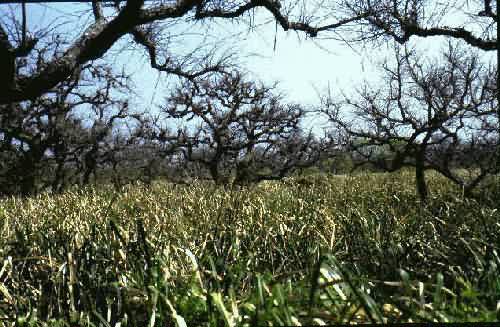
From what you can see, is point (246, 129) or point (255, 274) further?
point (246, 129)

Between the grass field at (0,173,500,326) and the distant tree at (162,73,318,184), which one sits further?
the distant tree at (162,73,318,184)

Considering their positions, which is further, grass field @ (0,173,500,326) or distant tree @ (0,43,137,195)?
distant tree @ (0,43,137,195)

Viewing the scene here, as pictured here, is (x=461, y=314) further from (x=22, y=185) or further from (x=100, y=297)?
(x=22, y=185)

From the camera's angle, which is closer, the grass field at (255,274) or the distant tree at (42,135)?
the grass field at (255,274)

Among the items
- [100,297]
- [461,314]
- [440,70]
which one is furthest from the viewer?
[440,70]

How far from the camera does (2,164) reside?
16.3 metres

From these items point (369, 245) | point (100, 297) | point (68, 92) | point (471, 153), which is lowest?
point (100, 297)

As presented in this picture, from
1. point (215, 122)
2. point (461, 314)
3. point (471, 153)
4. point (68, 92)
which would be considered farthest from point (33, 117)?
point (461, 314)

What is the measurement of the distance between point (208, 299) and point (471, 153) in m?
9.02

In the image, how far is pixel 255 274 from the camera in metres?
2.39

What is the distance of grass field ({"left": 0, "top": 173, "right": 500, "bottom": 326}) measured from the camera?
1.92 m

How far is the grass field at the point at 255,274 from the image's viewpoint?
6.28ft

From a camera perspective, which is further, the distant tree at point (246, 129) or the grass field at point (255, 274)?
the distant tree at point (246, 129)

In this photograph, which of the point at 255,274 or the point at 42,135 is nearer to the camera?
the point at 255,274
